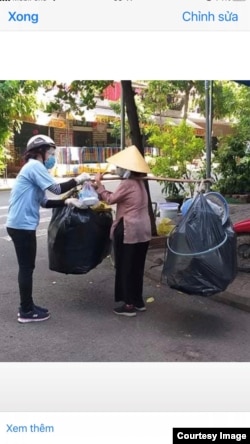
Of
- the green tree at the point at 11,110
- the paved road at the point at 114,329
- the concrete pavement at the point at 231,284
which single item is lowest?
the paved road at the point at 114,329

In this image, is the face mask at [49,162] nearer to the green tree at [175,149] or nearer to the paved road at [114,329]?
the paved road at [114,329]

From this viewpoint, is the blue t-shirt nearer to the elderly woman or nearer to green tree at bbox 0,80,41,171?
the elderly woman

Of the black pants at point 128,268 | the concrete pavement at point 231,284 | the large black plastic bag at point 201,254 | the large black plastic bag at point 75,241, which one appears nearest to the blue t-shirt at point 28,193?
the large black plastic bag at point 75,241

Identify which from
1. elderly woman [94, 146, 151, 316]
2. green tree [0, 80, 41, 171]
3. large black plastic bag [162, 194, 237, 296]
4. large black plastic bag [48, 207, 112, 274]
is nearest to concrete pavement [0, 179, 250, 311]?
large black plastic bag [162, 194, 237, 296]

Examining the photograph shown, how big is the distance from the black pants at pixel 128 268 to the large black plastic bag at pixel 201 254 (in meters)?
0.42

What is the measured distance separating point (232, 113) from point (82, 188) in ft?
52.4

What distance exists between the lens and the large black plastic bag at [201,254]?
3.46 metres

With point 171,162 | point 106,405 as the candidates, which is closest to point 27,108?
point 171,162

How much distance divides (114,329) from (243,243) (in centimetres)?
216

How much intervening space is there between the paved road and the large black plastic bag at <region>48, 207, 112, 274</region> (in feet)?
1.49

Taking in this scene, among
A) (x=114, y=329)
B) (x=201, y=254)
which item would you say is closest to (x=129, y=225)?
(x=201, y=254)

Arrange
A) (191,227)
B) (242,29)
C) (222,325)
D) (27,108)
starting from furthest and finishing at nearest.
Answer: (27,108), (222,325), (191,227), (242,29)

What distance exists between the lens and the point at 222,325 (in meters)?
3.78

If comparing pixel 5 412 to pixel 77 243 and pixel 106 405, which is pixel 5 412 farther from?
pixel 77 243
